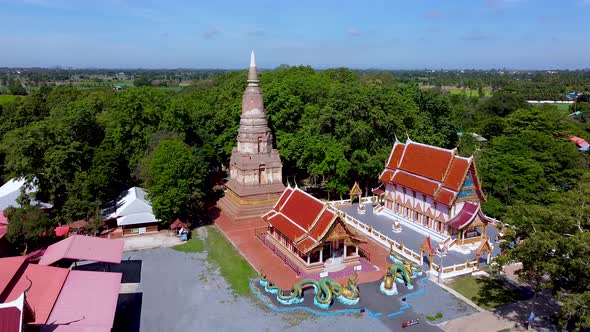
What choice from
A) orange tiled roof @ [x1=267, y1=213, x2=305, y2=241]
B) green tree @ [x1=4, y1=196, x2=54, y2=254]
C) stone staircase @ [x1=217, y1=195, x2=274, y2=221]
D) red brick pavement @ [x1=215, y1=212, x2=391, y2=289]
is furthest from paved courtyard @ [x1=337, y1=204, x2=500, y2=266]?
green tree @ [x1=4, y1=196, x2=54, y2=254]

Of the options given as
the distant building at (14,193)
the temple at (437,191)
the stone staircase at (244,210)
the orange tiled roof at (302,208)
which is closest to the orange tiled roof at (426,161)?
the temple at (437,191)

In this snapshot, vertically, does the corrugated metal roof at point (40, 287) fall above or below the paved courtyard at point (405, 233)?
above

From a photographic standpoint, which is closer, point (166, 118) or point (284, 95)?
point (166, 118)

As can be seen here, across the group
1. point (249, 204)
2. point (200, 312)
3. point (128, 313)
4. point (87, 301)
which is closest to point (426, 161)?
point (249, 204)

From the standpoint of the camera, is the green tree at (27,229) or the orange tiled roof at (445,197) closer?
the green tree at (27,229)

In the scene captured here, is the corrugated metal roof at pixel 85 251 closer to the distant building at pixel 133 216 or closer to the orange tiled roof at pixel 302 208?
the distant building at pixel 133 216

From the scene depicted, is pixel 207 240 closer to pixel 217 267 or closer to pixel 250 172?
pixel 217 267

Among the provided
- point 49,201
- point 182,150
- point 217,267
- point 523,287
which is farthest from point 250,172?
point 523,287
